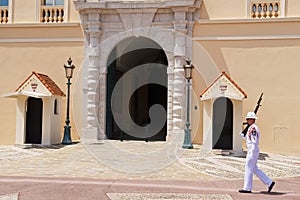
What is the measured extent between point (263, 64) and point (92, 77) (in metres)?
6.37

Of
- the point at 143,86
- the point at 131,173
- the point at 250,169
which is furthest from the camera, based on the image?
the point at 143,86

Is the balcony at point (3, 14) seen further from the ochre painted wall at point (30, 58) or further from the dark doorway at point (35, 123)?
the dark doorway at point (35, 123)

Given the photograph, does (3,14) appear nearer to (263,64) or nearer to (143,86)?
(143,86)

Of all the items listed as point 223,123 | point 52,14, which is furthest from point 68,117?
point 223,123

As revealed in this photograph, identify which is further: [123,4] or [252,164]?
[123,4]

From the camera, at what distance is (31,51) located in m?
18.6

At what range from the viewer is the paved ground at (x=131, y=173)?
8.53m

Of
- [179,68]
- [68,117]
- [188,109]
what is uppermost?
[179,68]

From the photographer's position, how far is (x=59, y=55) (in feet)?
60.5

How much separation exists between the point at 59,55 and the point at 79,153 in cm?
544

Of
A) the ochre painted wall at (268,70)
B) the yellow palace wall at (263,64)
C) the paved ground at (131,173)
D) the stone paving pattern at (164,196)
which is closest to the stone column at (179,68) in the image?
the yellow palace wall at (263,64)

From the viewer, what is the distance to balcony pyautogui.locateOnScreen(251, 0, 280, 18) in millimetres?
17250

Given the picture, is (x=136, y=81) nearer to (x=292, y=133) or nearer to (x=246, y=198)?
(x=292, y=133)

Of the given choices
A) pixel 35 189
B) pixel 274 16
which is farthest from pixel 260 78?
pixel 35 189
